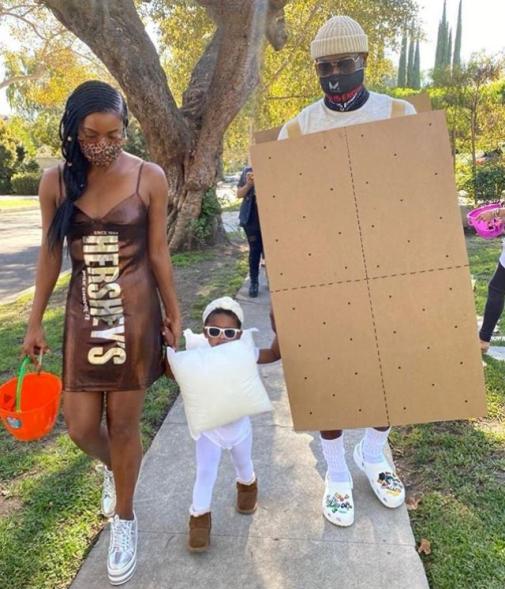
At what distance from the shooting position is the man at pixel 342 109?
2252mm

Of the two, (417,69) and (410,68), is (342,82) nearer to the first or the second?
(410,68)

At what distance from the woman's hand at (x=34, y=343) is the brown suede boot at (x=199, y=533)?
38.6 inches

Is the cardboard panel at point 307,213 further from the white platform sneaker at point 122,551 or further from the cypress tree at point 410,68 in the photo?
the cypress tree at point 410,68

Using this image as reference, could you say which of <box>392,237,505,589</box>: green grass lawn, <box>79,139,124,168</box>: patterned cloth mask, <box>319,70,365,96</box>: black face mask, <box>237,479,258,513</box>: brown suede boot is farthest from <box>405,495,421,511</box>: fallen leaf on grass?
<box>79,139,124,168</box>: patterned cloth mask

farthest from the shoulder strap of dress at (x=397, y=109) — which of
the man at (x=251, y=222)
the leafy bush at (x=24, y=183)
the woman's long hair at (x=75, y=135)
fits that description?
the leafy bush at (x=24, y=183)

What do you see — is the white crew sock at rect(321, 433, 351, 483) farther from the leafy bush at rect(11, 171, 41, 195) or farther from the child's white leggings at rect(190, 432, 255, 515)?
the leafy bush at rect(11, 171, 41, 195)

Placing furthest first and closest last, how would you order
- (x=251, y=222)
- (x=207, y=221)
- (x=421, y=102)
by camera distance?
(x=207, y=221) → (x=251, y=222) → (x=421, y=102)

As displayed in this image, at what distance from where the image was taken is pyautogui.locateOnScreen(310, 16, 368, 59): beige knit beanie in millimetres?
2227

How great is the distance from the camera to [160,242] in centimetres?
221

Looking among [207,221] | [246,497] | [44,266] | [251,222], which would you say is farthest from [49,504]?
[207,221]

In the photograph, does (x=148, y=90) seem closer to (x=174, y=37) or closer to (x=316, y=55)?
(x=316, y=55)

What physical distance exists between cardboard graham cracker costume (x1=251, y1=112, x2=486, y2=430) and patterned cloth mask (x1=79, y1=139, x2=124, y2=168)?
57 cm

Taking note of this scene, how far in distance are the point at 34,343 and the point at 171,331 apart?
1.89ft

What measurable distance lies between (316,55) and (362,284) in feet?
3.28
